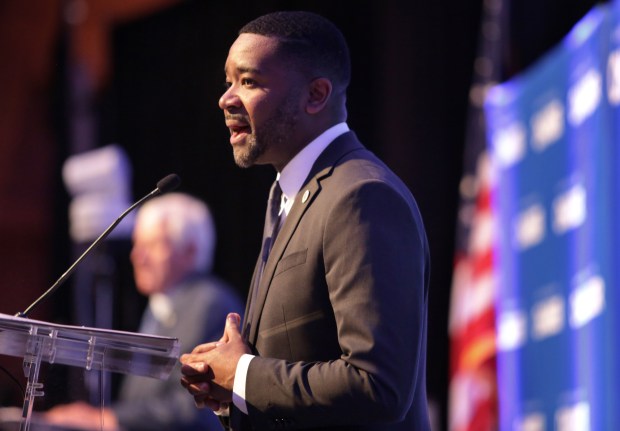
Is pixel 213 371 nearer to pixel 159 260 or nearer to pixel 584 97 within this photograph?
pixel 584 97

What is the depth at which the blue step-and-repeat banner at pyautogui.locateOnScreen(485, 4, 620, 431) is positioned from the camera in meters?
3.29

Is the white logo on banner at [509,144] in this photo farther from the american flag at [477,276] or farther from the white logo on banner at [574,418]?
the white logo on banner at [574,418]

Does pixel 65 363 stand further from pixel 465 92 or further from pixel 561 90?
pixel 465 92

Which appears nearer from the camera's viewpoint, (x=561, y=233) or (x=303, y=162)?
(x=303, y=162)

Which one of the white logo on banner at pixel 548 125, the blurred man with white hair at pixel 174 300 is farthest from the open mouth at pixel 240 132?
the white logo on banner at pixel 548 125

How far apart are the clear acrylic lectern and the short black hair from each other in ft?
2.26

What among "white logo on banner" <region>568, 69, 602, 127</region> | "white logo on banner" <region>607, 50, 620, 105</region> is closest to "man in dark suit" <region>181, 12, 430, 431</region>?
"white logo on banner" <region>607, 50, 620, 105</region>

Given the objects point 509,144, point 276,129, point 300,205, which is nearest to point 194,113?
point 509,144

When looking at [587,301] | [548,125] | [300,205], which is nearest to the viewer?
[300,205]

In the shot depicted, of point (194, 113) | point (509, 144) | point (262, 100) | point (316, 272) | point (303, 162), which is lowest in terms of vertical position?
point (316, 272)

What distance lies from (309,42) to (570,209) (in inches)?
68.4

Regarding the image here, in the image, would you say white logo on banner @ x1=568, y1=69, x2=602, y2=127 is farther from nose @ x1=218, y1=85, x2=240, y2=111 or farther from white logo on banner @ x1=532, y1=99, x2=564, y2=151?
nose @ x1=218, y1=85, x2=240, y2=111

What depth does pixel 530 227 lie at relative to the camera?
4.07 meters

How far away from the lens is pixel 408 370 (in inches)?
74.7
